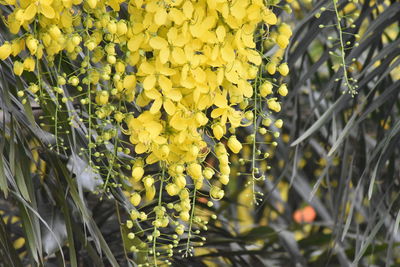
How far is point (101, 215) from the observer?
1330 millimetres

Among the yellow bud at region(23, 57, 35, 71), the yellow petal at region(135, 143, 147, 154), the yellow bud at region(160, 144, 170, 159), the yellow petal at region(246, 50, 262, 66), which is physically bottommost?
the yellow petal at region(135, 143, 147, 154)

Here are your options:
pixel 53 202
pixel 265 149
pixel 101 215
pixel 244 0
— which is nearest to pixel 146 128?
pixel 244 0

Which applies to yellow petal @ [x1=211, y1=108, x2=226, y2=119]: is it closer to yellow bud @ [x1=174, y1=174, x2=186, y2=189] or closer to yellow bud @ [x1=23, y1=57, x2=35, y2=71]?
yellow bud @ [x1=174, y1=174, x2=186, y2=189]

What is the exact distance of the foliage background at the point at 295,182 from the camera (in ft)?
2.85

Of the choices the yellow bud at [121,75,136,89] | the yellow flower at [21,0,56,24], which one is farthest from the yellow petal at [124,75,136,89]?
the yellow flower at [21,0,56,24]

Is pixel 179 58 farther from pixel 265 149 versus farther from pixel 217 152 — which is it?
pixel 265 149

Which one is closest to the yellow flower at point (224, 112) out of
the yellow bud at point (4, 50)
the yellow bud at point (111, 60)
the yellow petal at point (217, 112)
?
the yellow petal at point (217, 112)

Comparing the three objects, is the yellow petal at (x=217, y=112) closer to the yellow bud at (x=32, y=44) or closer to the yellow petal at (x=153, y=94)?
the yellow petal at (x=153, y=94)

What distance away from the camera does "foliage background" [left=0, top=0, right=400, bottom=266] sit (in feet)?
2.85

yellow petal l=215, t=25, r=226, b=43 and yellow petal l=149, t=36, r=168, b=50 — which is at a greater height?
yellow petal l=215, t=25, r=226, b=43

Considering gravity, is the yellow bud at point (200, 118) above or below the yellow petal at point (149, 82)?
below

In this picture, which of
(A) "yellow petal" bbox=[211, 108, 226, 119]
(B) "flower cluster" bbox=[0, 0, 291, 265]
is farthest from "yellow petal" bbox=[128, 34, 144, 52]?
(A) "yellow petal" bbox=[211, 108, 226, 119]

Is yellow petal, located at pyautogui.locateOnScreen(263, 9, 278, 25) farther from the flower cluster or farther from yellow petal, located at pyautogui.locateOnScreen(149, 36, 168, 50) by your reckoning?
yellow petal, located at pyautogui.locateOnScreen(149, 36, 168, 50)

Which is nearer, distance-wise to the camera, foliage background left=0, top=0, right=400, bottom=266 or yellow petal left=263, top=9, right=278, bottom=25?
yellow petal left=263, top=9, right=278, bottom=25
